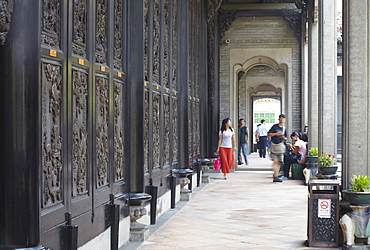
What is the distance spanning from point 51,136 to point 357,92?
4139mm

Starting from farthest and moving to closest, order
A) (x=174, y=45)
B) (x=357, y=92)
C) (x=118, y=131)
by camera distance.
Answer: (x=174, y=45) → (x=357, y=92) → (x=118, y=131)

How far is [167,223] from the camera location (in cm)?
851

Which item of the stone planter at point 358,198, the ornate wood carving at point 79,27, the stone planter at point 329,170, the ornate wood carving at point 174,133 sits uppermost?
the ornate wood carving at point 79,27

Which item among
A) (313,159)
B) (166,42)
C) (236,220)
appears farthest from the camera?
(313,159)

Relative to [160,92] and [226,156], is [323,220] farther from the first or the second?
[226,156]

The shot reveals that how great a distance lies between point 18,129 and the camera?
145 inches

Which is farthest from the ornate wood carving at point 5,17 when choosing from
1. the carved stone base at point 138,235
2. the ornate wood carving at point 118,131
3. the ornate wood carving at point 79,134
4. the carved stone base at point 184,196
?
the carved stone base at point 184,196

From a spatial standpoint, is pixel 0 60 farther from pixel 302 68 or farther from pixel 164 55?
pixel 302 68

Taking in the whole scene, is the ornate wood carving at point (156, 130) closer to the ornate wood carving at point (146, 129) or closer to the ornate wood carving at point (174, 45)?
the ornate wood carving at point (146, 129)

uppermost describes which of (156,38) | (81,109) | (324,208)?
(156,38)

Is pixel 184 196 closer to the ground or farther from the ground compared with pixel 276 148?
closer to the ground

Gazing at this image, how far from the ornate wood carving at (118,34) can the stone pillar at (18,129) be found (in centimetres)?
282

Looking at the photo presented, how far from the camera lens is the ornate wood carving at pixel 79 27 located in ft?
16.6

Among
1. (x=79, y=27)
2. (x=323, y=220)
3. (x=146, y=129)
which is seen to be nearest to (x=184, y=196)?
(x=146, y=129)
